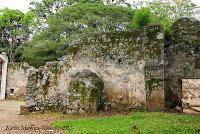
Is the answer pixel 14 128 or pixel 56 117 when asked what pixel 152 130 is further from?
pixel 56 117

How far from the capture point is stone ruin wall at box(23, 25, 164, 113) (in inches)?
632

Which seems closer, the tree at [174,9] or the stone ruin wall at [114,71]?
the stone ruin wall at [114,71]

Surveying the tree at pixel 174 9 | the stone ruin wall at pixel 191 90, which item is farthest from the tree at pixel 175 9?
the stone ruin wall at pixel 191 90

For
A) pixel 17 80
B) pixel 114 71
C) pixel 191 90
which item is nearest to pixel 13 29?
pixel 17 80

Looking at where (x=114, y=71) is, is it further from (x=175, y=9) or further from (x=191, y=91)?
(x=175, y=9)

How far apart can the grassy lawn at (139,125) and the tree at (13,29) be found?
37.4 m

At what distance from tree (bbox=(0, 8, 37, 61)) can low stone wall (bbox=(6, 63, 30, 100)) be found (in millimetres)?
14793

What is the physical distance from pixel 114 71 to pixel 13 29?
35740 millimetres

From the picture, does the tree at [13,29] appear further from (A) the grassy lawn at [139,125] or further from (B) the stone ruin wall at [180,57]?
(A) the grassy lawn at [139,125]

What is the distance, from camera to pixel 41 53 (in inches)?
1620

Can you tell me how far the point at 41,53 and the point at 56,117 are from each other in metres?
26.0

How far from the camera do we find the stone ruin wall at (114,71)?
16047 mm

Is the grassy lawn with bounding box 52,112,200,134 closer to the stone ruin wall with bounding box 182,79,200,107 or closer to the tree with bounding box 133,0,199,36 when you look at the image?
the stone ruin wall with bounding box 182,79,200,107

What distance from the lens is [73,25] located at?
3950 cm
